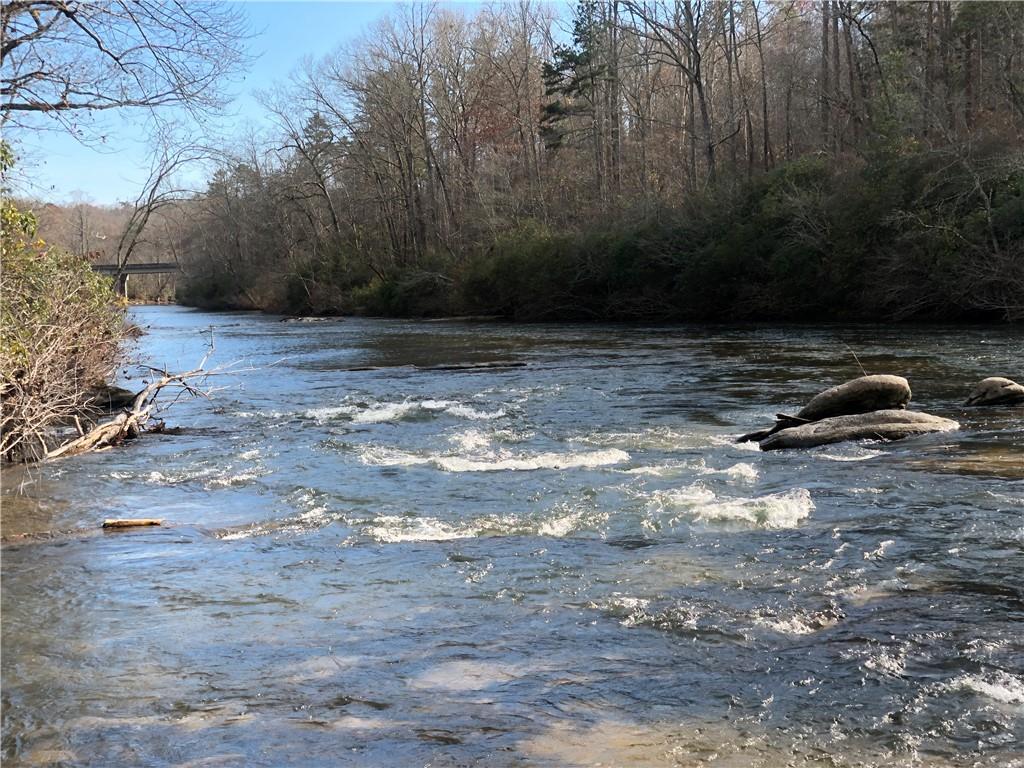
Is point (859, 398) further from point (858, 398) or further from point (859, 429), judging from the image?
point (859, 429)

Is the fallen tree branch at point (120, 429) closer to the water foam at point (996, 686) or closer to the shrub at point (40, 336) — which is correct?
the shrub at point (40, 336)

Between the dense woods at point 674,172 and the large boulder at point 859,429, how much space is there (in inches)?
587

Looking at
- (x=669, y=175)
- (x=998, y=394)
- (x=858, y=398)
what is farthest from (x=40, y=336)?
(x=669, y=175)

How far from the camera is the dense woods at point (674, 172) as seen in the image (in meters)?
26.5

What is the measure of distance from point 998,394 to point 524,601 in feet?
30.9

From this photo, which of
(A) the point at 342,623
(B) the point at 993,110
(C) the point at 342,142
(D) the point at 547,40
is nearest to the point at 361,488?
(A) the point at 342,623

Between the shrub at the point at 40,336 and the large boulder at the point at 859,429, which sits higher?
the shrub at the point at 40,336

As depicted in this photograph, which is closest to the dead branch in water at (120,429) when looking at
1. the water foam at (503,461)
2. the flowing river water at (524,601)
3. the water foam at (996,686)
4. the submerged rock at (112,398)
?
the flowing river water at (524,601)

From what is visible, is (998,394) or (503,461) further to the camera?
(998,394)

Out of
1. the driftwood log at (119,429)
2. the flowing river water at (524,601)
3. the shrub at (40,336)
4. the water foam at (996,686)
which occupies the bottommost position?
the water foam at (996,686)

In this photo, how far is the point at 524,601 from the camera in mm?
5793

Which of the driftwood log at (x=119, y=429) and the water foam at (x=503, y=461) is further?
the driftwood log at (x=119, y=429)

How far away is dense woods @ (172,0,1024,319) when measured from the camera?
26.5 metres

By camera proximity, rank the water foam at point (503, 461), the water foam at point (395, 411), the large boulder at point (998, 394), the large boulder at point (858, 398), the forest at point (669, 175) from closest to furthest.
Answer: the water foam at point (503, 461) → the large boulder at point (858, 398) → the large boulder at point (998, 394) → the water foam at point (395, 411) → the forest at point (669, 175)
